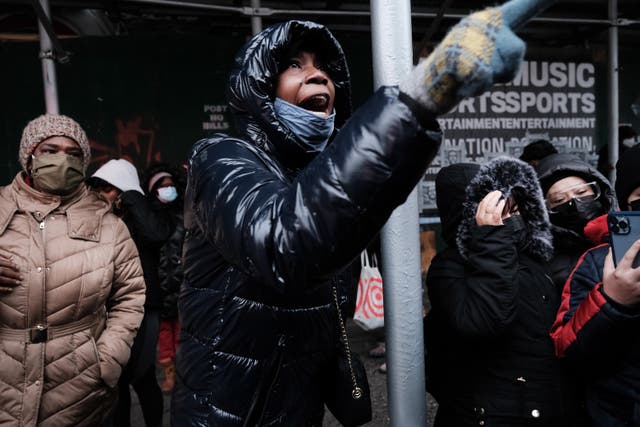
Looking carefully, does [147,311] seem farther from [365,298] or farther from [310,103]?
[310,103]

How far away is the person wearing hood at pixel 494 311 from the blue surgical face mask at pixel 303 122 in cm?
87

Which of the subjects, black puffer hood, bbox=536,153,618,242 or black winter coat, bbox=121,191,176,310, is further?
black winter coat, bbox=121,191,176,310

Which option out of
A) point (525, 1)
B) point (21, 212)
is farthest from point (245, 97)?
point (21, 212)

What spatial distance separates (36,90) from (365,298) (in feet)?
12.9

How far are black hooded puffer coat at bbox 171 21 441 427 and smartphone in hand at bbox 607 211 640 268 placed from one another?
872mm

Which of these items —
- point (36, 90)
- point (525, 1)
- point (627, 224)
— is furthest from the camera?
point (36, 90)

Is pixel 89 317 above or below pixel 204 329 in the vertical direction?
below

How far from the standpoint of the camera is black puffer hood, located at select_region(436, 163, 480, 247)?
211 centimetres

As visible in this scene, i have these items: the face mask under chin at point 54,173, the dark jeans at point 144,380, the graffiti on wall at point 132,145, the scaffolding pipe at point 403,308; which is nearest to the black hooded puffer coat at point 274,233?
the scaffolding pipe at point 403,308

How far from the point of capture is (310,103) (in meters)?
1.38

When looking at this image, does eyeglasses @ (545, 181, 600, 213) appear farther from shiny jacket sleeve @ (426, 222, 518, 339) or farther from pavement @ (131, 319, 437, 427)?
pavement @ (131, 319, 437, 427)

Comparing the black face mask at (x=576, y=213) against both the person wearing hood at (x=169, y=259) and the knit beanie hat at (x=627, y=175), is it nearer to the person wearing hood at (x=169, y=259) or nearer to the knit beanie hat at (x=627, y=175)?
the knit beanie hat at (x=627, y=175)

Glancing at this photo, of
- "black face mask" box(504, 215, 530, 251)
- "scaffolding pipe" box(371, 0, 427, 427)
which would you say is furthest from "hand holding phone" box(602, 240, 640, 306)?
"scaffolding pipe" box(371, 0, 427, 427)

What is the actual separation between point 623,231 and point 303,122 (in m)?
1.05
